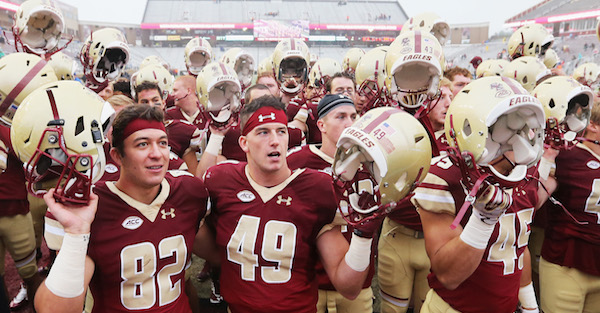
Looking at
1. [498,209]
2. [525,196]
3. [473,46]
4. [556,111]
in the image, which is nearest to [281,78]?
[556,111]

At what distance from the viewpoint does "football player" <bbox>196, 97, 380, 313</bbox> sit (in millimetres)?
2104

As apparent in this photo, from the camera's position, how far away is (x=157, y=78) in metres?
4.74

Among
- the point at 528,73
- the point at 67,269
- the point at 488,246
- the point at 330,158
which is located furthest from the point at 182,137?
the point at 528,73

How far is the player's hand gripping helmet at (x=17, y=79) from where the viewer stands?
242 cm

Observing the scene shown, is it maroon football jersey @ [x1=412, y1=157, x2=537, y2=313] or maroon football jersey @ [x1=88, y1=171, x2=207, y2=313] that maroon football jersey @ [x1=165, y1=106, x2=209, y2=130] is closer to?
maroon football jersey @ [x1=88, y1=171, x2=207, y2=313]

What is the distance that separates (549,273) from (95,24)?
129 feet

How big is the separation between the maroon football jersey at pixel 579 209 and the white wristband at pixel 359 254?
189 centimetres

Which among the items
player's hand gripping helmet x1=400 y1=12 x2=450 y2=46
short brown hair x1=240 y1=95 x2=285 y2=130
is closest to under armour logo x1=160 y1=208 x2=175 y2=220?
short brown hair x1=240 y1=95 x2=285 y2=130

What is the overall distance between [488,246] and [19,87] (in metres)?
2.95

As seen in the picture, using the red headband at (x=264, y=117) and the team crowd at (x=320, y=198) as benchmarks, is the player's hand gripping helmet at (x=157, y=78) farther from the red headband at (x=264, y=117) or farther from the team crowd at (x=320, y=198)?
the red headband at (x=264, y=117)

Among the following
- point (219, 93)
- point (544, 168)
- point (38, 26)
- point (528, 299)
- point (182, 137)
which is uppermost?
point (38, 26)

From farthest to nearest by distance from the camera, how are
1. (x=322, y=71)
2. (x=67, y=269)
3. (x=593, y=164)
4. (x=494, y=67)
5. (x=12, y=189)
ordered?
(x=322, y=71)
(x=494, y=67)
(x=12, y=189)
(x=593, y=164)
(x=67, y=269)

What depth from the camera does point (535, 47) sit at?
19.6 feet

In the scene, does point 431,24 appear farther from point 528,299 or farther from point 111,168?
point 111,168
